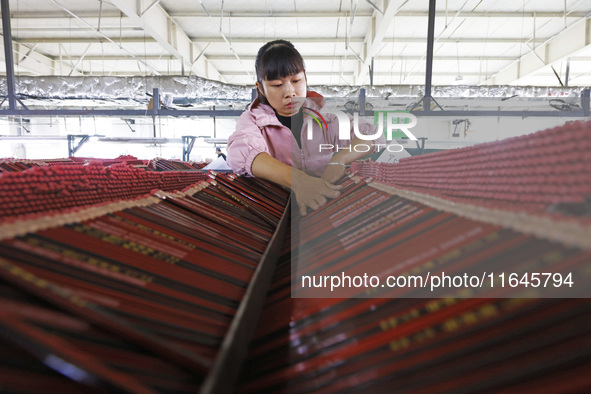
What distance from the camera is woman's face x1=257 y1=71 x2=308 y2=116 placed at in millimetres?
1131

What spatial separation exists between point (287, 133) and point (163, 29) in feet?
20.4

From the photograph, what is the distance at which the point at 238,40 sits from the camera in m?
7.60

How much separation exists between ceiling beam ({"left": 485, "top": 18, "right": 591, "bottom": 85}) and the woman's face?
8.29m

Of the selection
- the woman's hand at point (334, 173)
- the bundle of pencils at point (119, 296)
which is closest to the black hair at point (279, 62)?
the woman's hand at point (334, 173)

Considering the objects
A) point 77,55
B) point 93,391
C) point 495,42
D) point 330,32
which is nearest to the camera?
point 93,391

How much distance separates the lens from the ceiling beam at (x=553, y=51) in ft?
22.0

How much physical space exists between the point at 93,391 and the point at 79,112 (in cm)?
460

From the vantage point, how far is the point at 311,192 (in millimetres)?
896

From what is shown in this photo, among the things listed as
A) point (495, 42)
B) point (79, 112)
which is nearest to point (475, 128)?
point (79, 112)

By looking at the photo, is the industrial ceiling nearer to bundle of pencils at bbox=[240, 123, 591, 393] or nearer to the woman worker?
the woman worker

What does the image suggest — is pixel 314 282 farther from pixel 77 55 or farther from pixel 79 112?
pixel 77 55

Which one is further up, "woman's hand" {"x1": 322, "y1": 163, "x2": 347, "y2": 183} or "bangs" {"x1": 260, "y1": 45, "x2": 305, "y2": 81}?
"bangs" {"x1": 260, "y1": 45, "x2": 305, "y2": 81}

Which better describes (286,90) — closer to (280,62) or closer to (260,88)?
(280,62)

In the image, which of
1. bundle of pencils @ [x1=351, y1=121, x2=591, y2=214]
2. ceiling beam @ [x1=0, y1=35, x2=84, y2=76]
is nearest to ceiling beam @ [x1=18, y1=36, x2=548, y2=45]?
ceiling beam @ [x1=0, y1=35, x2=84, y2=76]
